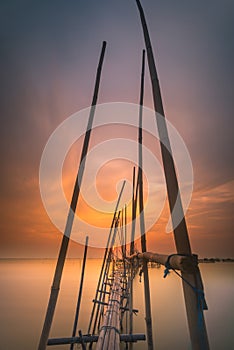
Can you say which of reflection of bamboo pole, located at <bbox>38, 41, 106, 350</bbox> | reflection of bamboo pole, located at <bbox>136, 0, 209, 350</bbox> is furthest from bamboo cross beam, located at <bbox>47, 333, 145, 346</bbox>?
reflection of bamboo pole, located at <bbox>136, 0, 209, 350</bbox>

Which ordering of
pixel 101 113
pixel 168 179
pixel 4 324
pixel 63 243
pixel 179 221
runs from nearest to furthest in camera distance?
pixel 179 221
pixel 168 179
pixel 63 243
pixel 101 113
pixel 4 324

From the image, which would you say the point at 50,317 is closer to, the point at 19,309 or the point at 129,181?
the point at 129,181

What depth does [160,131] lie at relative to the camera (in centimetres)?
265

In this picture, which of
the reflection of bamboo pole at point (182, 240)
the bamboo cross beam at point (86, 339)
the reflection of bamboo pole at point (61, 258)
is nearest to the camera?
the reflection of bamboo pole at point (182, 240)

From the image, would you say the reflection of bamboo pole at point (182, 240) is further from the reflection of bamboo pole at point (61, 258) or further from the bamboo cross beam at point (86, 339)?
the bamboo cross beam at point (86, 339)


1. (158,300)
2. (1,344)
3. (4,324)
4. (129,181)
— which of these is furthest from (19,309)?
(129,181)

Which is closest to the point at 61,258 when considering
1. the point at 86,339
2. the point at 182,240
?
the point at 182,240

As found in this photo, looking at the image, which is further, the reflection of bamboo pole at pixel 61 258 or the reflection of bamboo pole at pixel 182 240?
the reflection of bamboo pole at pixel 61 258

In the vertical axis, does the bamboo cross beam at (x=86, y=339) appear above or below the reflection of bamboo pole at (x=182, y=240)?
below

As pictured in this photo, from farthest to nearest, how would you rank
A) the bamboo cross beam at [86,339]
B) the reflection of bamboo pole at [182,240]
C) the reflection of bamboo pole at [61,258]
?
the bamboo cross beam at [86,339] < the reflection of bamboo pole at [61,258] < the reflection of bamboo pole at [182,240]

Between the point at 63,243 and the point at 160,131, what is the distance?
2.65m

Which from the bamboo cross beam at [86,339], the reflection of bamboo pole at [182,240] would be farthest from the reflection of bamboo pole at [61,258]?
the bamboo cross beam at [86,339]

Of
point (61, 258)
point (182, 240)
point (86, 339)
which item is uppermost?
point (61, 258)

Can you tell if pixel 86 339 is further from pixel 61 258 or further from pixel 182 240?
pixel 182 240
